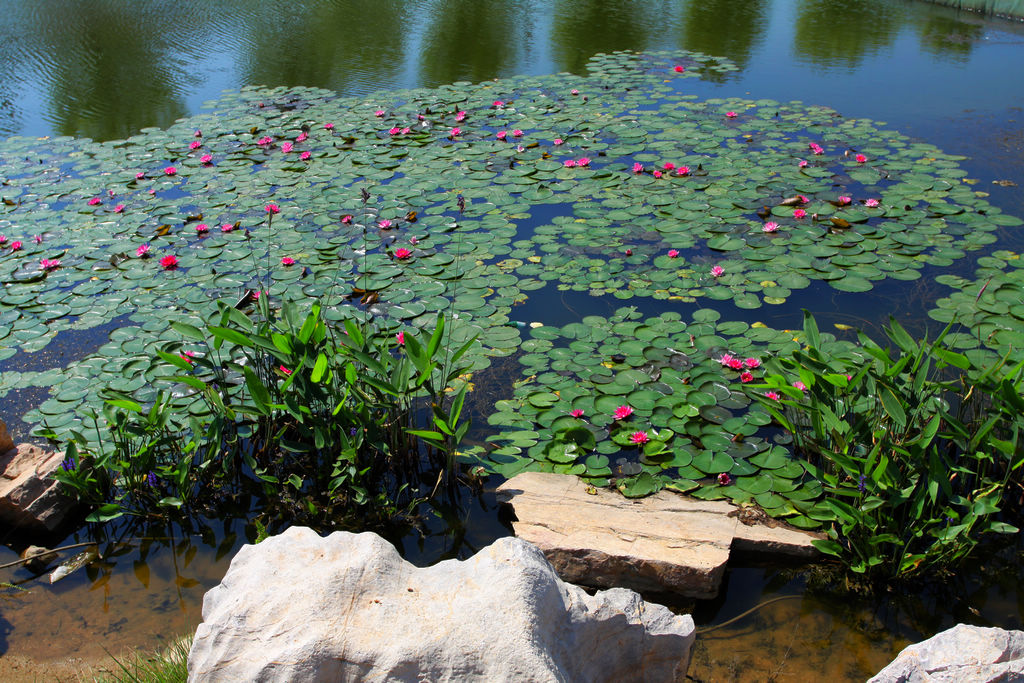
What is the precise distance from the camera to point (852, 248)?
144 inches

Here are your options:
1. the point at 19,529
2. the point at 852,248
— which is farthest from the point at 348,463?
the point at 852,248

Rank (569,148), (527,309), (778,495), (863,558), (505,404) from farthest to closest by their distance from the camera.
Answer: (569,148), (527,309), (505,404), (778,495), (863,558)

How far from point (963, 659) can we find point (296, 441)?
2.07 metres

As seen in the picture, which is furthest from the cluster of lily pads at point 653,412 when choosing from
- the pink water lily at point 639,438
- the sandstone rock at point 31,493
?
the sandstone rock at point 31,493

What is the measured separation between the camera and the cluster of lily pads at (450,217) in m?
3.44

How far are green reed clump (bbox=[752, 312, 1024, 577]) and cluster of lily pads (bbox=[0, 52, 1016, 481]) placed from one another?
110 cm

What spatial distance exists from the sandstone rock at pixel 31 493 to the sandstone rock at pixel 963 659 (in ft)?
8.04

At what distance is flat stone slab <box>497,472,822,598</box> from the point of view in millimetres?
2059

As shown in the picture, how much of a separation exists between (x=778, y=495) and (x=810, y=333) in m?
0.54

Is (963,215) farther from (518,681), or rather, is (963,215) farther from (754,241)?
(518,681)

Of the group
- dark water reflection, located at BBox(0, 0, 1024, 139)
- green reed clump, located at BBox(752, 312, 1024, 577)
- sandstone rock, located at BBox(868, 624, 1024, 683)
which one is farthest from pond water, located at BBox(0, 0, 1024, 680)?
sandstone rock, located at BBox(868, 624, 1024, 683)

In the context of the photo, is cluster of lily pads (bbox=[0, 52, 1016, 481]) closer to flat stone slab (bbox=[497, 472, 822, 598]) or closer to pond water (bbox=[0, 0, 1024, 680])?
pond water (bbox=[0, 0, 1024, 680])

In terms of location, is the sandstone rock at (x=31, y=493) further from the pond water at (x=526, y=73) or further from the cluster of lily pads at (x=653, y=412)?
the cluster of lily pads at (x=653, y=412)

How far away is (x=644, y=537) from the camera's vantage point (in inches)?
84.5
